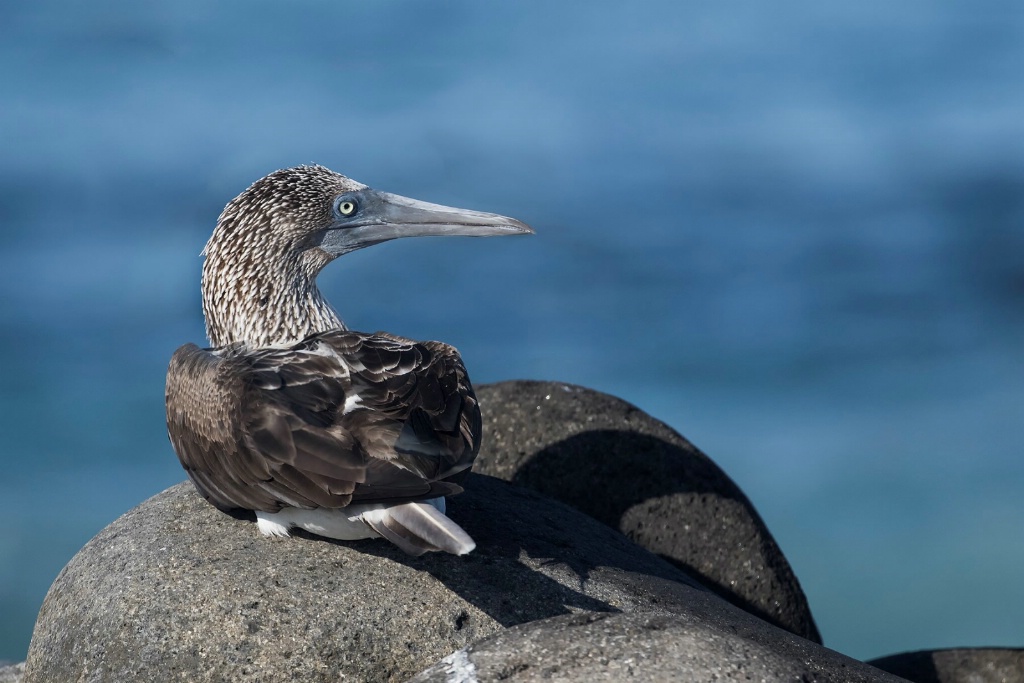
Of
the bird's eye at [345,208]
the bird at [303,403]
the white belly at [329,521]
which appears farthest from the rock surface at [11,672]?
the bird's eye at [345,208]

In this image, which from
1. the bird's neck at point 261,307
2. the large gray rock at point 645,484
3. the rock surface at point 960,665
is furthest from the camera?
the large gray rock at point 645,484

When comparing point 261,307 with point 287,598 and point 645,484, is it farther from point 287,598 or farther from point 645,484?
point 645,484

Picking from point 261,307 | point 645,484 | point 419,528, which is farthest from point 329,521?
point 645,484

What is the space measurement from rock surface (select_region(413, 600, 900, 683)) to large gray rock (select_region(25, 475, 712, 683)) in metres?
1.04

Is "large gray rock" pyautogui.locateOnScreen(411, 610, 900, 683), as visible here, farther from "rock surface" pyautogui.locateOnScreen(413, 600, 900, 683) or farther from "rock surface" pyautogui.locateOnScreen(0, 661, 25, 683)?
"rock surface" pyautogui.locateOnScreen(0, 661, 25, 683)

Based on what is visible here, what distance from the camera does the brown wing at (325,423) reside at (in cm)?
499

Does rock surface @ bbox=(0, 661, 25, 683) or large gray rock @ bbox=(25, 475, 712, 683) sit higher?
large gray rock @ bbox=(25, 475, 712, 683)

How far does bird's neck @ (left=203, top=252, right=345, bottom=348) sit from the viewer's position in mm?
6715

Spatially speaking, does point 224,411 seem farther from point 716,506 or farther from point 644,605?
point 716,506

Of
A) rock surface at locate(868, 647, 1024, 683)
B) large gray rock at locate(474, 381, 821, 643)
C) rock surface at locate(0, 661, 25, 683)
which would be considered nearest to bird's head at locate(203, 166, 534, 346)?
large gray rock at locate(474, 381, 821, 643)

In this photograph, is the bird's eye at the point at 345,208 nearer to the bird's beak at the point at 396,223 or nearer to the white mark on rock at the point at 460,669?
the bird's beak at the point at 396,223

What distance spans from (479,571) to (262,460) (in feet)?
4.05

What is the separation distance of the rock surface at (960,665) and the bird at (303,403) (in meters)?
4.09

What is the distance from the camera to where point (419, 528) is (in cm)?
477
